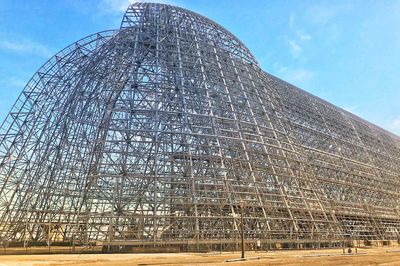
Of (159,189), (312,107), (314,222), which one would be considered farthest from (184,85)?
(312,107)


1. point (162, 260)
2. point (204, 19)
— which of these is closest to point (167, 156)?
point (162, 260)

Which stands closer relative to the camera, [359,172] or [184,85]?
[184,85]

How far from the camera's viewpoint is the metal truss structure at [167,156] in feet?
85.7

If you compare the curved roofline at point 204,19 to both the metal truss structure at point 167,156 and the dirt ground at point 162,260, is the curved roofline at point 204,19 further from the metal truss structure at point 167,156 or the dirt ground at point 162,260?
the dirt ground at point 162,260

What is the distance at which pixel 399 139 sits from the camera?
258ft

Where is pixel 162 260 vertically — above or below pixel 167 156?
below

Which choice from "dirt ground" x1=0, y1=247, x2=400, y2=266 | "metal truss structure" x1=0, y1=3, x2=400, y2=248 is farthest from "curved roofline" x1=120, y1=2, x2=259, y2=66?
"dirt ground" x1=0, y1=247, x2=400, y2=266

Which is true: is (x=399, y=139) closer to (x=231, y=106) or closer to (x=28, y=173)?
(x=231, y=106)

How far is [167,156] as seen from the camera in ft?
96.8

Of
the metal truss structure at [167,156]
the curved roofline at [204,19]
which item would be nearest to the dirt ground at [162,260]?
the metal truss structure at [167,156]

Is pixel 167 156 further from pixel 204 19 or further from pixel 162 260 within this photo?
pixel 204 19

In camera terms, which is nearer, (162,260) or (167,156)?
(162,260)

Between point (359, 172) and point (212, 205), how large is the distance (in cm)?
3340

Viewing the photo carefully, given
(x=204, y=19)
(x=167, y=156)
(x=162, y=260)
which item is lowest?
(x=162, y=260)
